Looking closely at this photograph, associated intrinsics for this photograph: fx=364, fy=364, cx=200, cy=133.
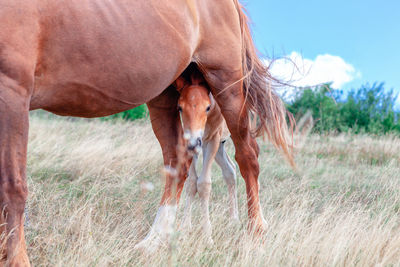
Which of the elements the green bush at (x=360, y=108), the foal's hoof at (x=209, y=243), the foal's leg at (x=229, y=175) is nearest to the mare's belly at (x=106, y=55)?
the foal's hoof at (x=209, y=243)

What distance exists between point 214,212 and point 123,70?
1.72 metres

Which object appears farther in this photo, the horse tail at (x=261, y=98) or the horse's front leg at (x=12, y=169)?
the horse tail at (x=261, y=98)

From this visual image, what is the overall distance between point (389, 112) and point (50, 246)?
51.6ft

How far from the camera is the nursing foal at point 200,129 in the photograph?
2912 mm

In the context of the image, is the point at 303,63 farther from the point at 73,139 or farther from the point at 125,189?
the point at 73,139

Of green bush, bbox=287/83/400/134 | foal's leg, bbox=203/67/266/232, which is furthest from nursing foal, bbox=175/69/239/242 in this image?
green bush, bbox=287/83/400/134

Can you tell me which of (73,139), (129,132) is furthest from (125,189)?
(129,132)

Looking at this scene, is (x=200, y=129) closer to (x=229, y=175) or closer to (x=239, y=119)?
(x=239, y=119)

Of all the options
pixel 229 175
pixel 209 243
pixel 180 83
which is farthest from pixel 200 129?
pixel 229 175

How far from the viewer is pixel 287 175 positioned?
575cm

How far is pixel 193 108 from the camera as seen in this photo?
2.95m

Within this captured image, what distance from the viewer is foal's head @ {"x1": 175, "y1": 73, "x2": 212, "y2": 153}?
288cm

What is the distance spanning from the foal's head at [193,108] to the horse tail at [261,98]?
1.28 ft

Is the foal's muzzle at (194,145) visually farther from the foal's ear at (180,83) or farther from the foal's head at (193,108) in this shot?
the foal's ear at (180,83)
